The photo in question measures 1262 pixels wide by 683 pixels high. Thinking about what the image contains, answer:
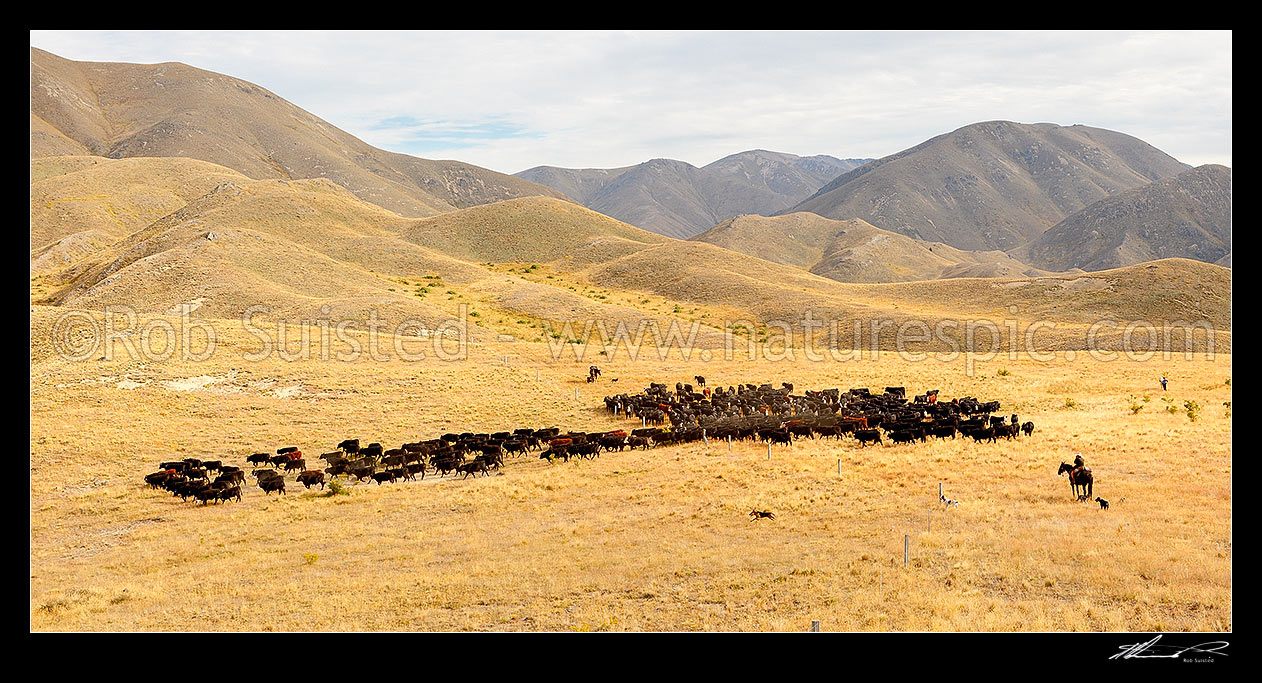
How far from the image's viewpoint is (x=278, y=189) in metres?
128

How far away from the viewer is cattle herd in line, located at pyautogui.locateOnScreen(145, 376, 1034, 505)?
2685 centimetres

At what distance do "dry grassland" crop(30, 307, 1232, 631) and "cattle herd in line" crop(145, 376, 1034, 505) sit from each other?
1.00 metres

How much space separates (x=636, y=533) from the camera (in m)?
18.8

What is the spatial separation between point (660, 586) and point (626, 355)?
4458cm

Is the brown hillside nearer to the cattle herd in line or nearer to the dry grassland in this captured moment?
the dry grassland
